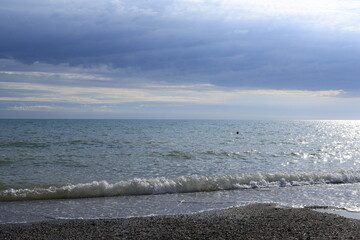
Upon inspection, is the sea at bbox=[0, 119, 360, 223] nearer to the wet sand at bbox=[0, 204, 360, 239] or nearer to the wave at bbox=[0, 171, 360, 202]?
the wave at bbox=[0, 171, 360, 202]

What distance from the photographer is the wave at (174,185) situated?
14.1 m

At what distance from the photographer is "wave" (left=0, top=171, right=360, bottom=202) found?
556 inches

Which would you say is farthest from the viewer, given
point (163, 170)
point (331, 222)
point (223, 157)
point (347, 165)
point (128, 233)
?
point (223, 157)

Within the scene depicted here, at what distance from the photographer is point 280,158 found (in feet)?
86.8

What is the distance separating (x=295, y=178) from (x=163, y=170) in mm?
7239

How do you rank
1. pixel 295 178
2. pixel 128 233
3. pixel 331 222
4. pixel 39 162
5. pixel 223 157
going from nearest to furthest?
pixel 128 233 < pixel 331 222 < pixel 295 178 < pixel 39 162 < pixel 223 157

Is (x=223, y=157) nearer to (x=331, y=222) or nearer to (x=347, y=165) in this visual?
(x=347, y=165)

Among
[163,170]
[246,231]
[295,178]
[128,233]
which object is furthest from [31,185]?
[295,178]

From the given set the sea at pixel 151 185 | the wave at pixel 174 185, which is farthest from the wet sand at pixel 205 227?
the wave at pixel 174 185

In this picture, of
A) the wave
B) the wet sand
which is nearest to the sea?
the wave

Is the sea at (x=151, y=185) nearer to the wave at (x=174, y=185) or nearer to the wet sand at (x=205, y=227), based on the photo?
the wave at (x=174, y=185)

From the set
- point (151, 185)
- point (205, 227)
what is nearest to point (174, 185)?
point (151, 185)

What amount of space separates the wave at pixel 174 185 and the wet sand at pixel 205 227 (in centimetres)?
412

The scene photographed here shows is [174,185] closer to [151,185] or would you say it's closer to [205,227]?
[151,185]
